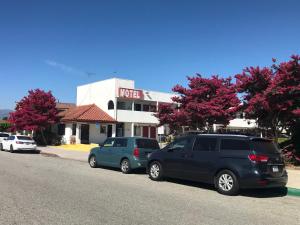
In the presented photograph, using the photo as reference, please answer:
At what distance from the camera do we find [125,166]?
1599 cm

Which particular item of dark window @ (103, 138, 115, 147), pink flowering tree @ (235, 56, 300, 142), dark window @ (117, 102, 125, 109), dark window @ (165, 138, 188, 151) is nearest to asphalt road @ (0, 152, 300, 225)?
dark window @ (165, 138, 188, 151)

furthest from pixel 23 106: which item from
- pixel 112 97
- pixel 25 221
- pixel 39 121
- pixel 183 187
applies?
pixel 25 221

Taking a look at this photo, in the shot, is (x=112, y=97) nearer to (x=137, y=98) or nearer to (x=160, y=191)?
(x=137, y=98)

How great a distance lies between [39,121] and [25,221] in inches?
1213

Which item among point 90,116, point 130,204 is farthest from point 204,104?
point 90,116

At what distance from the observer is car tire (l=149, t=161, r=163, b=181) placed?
44.2ft

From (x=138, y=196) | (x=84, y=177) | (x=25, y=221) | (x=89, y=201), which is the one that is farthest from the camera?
(x=84, y=177)

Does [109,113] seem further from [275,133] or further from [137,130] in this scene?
[275,133]

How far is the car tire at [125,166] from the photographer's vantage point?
1582 centimetres

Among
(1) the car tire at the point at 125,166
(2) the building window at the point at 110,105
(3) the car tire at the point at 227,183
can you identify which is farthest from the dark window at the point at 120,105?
(3) the car tire at the point at 227,183

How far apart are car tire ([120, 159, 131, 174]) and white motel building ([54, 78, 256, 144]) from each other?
21.1m

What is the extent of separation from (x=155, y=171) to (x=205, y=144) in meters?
2.43

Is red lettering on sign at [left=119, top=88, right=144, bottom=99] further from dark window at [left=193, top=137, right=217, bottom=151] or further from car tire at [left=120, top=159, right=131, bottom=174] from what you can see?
dark window at [left=193, top=137, right=217, bottom=151]

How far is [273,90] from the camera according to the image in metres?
16.8
